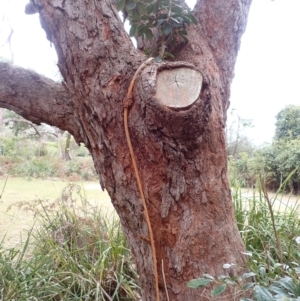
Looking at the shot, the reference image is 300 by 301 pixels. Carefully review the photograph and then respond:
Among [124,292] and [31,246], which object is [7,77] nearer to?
[124,292]

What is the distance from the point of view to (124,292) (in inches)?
54.2

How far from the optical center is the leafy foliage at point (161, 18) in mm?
887

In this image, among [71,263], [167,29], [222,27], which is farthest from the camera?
[71,263]

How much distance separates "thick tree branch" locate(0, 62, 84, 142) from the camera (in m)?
0.94

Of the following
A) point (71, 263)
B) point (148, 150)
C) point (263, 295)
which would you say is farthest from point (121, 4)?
point (71, 263)

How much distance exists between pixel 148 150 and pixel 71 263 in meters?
0.91

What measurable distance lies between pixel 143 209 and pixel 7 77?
55cm

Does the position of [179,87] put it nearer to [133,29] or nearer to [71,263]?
[133,29]

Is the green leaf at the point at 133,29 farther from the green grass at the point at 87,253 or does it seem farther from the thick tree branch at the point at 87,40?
the green grass at the point at 87,253

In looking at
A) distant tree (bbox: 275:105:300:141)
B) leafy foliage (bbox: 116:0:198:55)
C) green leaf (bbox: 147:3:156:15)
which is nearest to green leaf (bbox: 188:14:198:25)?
leafy foliage (bbox: 116:0:198:55)

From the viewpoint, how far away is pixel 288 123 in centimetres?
485

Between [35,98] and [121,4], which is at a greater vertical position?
[121,4]

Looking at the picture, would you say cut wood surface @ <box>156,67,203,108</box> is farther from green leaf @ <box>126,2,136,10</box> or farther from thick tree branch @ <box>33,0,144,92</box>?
green leaf @ <box>126,2,136,10</box>

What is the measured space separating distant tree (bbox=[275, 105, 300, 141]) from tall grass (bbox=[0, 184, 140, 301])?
12.4 feet
